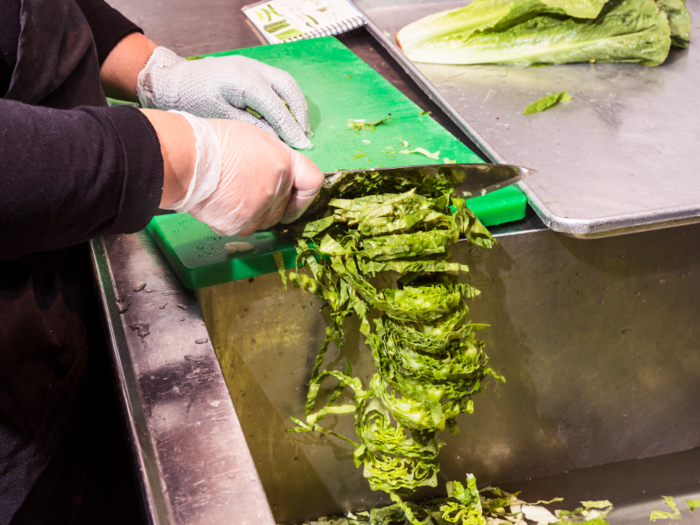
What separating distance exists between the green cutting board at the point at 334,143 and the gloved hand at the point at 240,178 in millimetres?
94

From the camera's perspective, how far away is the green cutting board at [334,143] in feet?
4.09

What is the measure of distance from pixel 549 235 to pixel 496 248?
0.47 ft

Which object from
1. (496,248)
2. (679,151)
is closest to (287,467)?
(496,248)

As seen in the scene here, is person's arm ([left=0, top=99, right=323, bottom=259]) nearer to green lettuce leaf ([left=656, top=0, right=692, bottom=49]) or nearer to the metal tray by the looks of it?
the metal tray

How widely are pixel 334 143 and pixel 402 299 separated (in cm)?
68

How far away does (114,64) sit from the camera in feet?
5.57

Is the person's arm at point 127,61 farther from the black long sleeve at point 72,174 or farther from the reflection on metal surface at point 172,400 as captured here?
the black long sleeve at point 72,174

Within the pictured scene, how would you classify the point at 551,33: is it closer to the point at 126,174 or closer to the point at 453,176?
the point at 453,176

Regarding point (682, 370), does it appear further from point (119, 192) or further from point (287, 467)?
point (119, 192)

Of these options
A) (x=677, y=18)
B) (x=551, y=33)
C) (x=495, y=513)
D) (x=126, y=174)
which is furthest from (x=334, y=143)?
(x=677, y=18)

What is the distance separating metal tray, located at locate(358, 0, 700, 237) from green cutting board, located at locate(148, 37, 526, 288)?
0.14m

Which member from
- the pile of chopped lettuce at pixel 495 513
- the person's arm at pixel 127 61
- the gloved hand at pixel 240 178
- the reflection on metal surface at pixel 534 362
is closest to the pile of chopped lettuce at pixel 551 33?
the reflection on metal surface at pixel 534 362

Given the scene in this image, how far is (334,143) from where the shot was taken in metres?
1.64

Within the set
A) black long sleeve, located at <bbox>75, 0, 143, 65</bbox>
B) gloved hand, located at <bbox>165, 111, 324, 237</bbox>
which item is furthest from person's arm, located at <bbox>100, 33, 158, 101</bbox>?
gloved hand, located at <bbox>165, 111, 324, 237</bbox>
